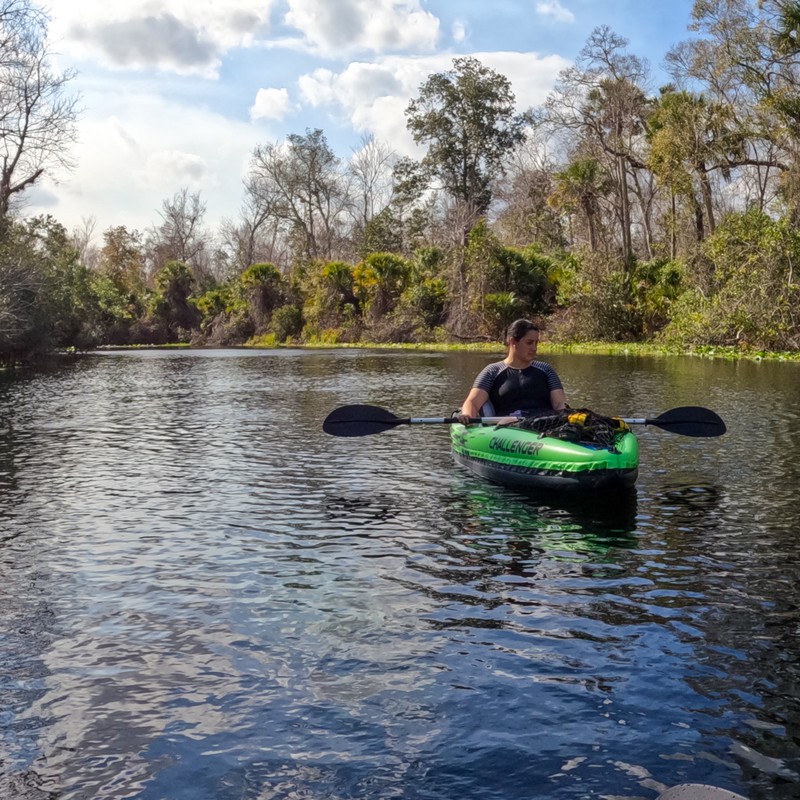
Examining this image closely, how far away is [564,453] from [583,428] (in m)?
0.32

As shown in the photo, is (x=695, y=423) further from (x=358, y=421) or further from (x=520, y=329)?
(x=358, y=421)

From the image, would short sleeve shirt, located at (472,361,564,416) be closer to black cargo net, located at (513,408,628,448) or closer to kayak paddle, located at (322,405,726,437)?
kayak paddle, located at (322,405,726,437)

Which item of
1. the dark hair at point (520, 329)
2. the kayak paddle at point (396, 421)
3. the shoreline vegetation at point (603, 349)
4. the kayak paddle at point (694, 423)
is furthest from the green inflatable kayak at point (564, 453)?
the shoreline vegetation at point (603, 349)

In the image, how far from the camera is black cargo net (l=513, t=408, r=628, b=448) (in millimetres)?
8273

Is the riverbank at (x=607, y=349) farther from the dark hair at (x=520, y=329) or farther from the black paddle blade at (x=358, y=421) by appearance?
the dark hair at (x=520, y=329)

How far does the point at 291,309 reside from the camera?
57781mm

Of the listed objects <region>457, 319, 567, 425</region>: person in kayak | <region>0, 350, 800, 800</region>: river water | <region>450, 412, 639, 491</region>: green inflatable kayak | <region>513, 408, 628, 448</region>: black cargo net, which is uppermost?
<region>457, 319, 567, 425</region>: person in kayak

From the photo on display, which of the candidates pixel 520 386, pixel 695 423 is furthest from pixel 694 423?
pixel 520 386

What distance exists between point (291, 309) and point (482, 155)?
15.0 metres

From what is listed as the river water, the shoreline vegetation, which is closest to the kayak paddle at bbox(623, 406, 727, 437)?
the river water

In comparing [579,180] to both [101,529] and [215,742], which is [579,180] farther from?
[215,742]

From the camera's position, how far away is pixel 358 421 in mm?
10539

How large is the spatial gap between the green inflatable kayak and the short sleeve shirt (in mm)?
529

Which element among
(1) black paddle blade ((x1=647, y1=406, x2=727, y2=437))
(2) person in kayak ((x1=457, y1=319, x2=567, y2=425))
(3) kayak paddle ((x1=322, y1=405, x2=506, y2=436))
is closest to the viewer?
(2) person in kayak ((x1=457, y1=319, x2=567, y2=425))
